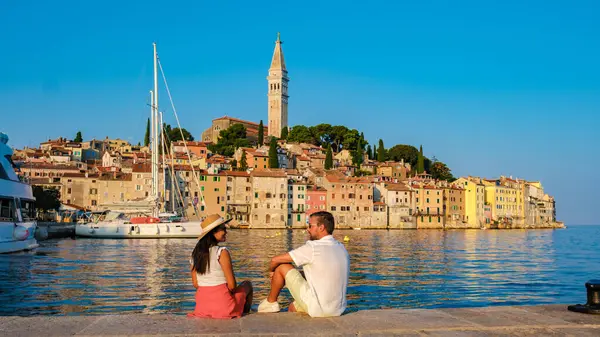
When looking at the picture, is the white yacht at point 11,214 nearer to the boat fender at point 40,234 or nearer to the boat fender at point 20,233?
the boat fender at point 20,233

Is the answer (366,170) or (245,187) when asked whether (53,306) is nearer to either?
→ (245,187)

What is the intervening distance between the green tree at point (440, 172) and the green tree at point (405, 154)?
12.7 ft

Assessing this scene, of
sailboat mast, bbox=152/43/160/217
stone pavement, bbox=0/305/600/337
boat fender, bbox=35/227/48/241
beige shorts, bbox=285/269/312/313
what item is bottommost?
boat fender, bbox=35/227/48/241

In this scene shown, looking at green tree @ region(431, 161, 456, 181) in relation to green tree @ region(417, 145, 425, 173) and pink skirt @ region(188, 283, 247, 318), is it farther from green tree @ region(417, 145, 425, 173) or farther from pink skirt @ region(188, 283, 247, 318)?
pink skirt @ region(188, 283, 247, 318)

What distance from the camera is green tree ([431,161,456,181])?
111 m

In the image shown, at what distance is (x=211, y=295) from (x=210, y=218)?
0.86 metres

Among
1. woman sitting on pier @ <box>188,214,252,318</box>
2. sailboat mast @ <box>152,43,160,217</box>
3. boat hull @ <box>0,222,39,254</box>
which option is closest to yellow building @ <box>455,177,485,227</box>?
A: sailboat mast @ <box>152,43,160,217</box>

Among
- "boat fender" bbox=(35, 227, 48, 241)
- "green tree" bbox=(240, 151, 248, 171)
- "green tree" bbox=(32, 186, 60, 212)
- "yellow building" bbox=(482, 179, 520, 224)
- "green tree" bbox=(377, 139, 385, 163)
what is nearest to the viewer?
"boat fender" bbox=(35, 227, 48, 241)

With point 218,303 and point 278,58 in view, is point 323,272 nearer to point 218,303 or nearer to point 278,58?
point 218,303

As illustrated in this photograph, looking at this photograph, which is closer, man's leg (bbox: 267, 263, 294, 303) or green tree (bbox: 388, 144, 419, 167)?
man's leg (bbox: 267, 263, 294, 303)

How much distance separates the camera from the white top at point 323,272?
638 cm

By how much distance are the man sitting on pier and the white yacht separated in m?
23.1

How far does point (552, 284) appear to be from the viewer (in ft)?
59.4

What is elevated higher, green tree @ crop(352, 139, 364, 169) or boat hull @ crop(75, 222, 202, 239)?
green tree @ crop(352, 139, 364, 169)
